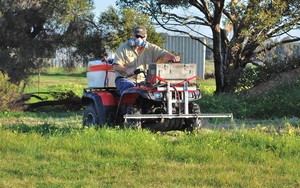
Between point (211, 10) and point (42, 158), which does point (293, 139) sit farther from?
point (211, 10)

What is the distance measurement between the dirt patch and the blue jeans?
8.84 m

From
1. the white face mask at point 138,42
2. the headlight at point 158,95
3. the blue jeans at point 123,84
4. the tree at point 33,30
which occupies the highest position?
the tree at point 33,30

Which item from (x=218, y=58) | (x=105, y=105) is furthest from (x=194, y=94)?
(x=218, y=58)

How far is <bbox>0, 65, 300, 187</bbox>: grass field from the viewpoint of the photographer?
614 cm

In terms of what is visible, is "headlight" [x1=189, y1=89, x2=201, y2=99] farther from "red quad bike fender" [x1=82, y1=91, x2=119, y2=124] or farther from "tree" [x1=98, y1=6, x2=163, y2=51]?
"tree" [x1=98, y1=6, x2=163, y2=51]

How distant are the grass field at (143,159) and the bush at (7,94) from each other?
27.0ft

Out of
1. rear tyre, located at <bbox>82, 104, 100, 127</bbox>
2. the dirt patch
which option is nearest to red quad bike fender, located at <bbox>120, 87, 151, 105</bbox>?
rear tyre, located at <bbox>82, 104, 100, 127</bbox>

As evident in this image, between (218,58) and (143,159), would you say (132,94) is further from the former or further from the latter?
(218,58)

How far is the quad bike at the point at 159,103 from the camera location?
8711mm

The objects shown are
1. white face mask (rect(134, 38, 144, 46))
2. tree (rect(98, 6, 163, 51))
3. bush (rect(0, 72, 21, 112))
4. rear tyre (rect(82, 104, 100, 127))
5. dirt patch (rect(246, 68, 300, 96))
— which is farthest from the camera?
tree (rect(98, 6, 163, 51))

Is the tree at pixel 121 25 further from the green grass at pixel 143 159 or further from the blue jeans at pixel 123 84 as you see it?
the green grass at pixel 143 159

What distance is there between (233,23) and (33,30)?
8143 mm

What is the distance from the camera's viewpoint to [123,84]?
30.5 ft

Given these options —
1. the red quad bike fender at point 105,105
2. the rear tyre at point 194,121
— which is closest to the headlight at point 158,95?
the rear tyre at point 194,121
